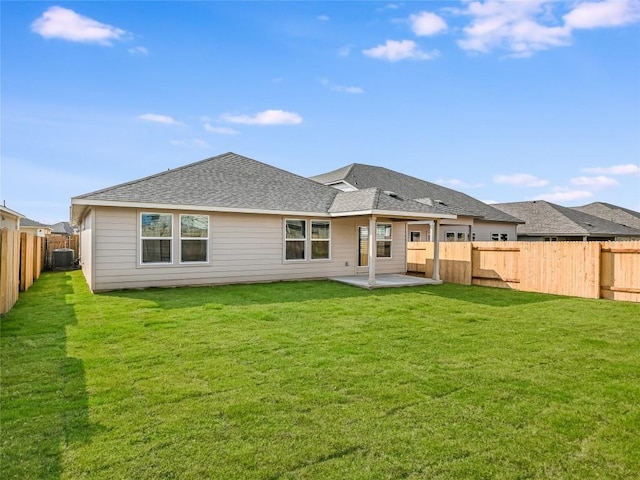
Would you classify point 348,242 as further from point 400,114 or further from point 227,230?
point 400,114

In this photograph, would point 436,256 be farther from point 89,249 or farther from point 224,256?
point 89,249

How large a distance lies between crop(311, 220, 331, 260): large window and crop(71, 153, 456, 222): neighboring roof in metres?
0.62

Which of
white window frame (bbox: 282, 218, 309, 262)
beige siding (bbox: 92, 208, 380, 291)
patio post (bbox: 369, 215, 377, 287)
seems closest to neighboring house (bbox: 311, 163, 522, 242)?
beige siding (bbox: 92, 208, 380, 291)

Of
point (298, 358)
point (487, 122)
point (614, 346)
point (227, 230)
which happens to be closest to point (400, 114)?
point (487, 122)

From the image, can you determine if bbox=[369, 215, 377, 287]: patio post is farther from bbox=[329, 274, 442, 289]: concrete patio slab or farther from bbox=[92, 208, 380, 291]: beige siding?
bbox=[92, 208, 380, 291]: beige siding

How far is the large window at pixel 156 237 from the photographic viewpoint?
1097cm

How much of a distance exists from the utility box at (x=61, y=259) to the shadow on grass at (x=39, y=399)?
12.9 meters

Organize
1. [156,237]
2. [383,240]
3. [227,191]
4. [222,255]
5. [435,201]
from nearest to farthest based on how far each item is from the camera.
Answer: [156,237], [222,255], [227,191], [383,240], [435,201]

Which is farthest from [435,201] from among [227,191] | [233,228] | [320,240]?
[233,228]

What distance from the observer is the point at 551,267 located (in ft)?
37.9

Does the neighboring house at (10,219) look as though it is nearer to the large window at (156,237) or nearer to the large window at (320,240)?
the large window at (156,237)

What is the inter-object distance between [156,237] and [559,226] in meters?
27.7

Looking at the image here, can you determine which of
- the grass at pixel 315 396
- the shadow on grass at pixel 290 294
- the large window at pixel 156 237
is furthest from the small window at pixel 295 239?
the grass at pixel 315 396

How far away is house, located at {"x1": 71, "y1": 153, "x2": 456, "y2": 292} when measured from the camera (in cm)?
1063
